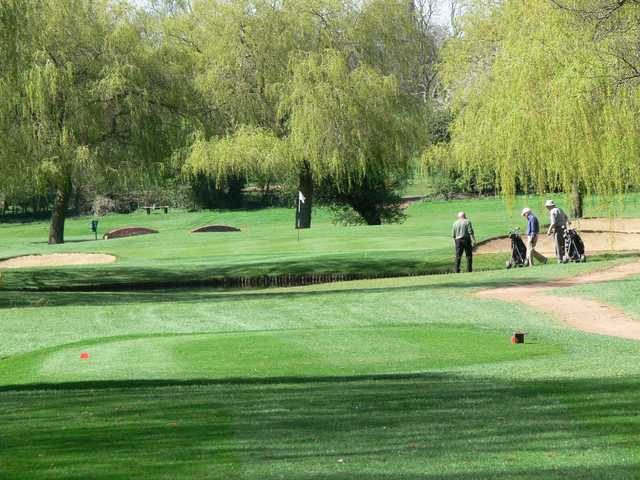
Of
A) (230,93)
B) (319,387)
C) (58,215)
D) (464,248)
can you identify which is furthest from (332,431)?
(58,215)

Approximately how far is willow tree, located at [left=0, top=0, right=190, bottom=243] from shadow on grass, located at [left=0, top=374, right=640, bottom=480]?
30.7 meters

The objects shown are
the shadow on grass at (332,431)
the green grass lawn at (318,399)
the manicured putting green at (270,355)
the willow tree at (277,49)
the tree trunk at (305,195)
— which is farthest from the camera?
the tree trunk at (305,195)

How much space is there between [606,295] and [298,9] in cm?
2757

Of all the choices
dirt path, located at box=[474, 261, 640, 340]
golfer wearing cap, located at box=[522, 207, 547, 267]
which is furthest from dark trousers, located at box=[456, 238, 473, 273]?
dirt path, located at box=[474, 261, 640, 340]

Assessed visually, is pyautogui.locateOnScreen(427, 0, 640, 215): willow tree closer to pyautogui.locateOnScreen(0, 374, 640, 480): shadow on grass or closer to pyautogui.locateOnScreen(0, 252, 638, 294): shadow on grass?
pyautogui.locateOnScreen(0, 252, 638, 294): shadow on grass

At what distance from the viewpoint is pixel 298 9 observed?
158ft

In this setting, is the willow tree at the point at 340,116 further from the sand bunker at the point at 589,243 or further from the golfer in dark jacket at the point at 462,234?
the golfer in dark jacket at the point at 462,234

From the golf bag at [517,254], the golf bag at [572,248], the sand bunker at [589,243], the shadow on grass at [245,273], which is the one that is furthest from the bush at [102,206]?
the golf bag at [572,248]

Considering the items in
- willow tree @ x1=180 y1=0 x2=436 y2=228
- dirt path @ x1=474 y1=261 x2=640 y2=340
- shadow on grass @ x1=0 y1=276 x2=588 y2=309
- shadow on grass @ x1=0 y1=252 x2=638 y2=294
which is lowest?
shadow on grass @ x1=0 y1=252 x2=638 y2=294

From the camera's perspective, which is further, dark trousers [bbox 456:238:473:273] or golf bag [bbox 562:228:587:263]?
A: golf bag [bbox 562:228:587:263]

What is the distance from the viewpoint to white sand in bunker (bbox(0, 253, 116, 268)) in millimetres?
42156

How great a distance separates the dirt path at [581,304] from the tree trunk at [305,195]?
72.9 ft

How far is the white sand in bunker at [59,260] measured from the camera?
42156 millimetres

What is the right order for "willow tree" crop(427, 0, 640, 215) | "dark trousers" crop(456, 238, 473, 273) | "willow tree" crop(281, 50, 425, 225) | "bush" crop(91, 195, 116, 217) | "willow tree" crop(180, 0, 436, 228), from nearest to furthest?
"willow tree" crop(427, 0, 640, 215)
"dark trousers" crop(456, 238, 473, 273)
"willow tree" crop(281, 50, 425, 225)
"willow tree" crop(180, 0, 436, 228)
"bush" crop(91, 195, 116, 217)
